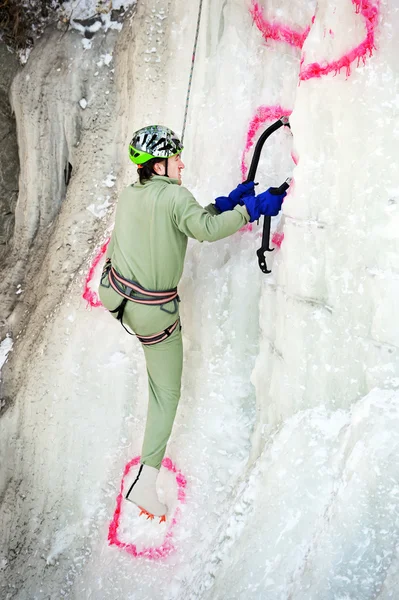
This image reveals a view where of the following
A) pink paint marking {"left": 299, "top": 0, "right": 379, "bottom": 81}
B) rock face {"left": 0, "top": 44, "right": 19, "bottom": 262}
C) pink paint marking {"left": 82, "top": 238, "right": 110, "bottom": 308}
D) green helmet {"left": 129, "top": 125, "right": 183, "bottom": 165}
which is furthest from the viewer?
rock face {"left": 0, "top": 44, "right": 19, "bottom": 262}

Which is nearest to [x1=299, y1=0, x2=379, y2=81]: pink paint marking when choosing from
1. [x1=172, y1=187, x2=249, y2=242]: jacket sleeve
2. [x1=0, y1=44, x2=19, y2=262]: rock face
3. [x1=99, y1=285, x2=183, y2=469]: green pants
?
[x1=172, y1=187, x2=249, y2=242]: jacket sleeve

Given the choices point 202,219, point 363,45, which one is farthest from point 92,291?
point 363,45

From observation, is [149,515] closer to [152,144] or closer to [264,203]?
[264,203]

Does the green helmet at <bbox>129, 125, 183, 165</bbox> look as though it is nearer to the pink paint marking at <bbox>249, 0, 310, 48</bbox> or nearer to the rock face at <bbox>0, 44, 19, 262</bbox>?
the pink paint marking at <bbox>249, 0, 310, 48</bbox>

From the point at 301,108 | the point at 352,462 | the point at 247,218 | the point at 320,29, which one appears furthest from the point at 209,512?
the point at 320,29

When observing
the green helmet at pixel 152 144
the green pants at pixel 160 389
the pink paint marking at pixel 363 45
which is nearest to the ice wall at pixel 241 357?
the pink paint marking at pixel 363 45

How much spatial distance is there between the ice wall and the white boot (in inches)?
8.7

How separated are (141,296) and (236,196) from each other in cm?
63

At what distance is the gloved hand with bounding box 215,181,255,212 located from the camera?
2.92m

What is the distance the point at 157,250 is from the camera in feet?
9.21

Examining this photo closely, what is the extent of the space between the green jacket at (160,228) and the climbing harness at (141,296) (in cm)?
3

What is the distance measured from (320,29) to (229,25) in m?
0.92

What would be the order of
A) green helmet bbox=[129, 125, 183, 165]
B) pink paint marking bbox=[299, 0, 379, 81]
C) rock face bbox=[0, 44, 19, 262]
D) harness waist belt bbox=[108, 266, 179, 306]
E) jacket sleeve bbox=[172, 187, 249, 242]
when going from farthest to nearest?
rock face bbox=[0, 44, 19, 262] → harness waist belt bbox=[108, 266, 179, 306] → green helmet bbox=[129, 125, 183, 165] → jacket sleeve bbox=[172, 187, 249, 242] → pink paint marking bbox=[299, 0, 379, 81]

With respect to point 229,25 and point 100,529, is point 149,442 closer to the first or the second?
point 100,529
